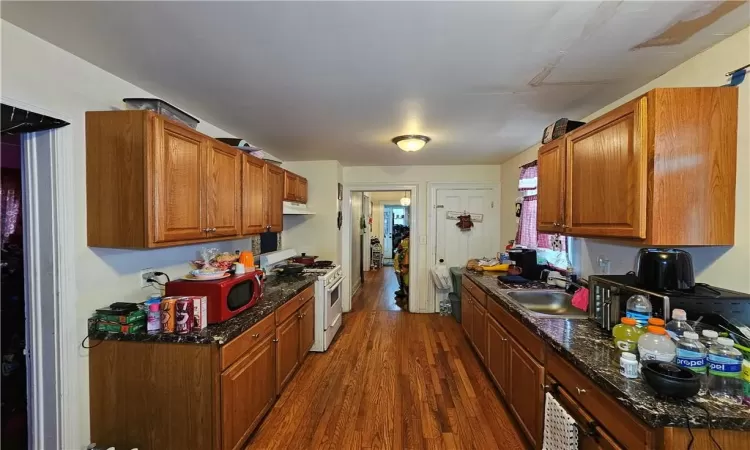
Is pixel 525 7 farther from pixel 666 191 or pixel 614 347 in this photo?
pixel 614 347

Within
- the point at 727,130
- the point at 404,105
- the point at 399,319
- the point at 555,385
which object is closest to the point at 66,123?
the point at 404,105

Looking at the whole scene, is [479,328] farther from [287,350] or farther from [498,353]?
[287,350]

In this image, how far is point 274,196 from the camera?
310 centimetres

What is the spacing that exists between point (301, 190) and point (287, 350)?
2.11 m

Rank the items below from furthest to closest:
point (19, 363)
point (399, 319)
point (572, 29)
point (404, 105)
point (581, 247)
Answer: point (399, 319) < point (581, 247) < point (404, 105) < point (19, 363) < point (572, 29)

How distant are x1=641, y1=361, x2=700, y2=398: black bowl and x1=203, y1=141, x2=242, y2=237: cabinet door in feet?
7.87

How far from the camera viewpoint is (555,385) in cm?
154

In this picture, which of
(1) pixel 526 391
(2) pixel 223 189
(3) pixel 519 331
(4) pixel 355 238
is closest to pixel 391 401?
(1) pixel 526 391

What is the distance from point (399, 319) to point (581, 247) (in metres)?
2.59

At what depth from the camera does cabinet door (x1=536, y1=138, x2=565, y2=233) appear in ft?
6.76

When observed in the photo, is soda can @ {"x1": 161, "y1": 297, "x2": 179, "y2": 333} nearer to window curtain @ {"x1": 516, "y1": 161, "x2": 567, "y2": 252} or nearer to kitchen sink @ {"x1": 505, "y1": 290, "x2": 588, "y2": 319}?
kitchen sink @ {"x1": 505, "y1": 290, "x2": 588, "y2": 319}

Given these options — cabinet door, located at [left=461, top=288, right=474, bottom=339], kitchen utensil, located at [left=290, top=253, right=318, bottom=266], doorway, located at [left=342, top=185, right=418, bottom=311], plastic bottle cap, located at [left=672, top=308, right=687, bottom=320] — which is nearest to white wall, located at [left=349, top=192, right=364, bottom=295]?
doorway, located at [left=342, top=185, right=418, bottom=311]

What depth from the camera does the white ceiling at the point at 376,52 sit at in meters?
1.22

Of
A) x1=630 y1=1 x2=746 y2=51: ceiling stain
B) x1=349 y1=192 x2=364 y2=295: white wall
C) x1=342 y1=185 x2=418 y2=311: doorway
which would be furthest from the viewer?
x1=349 y1=192 x2=364 y2=295: white wall
